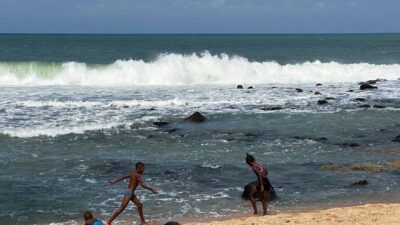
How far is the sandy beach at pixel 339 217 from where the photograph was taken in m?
11.6

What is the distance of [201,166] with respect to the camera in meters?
17.6

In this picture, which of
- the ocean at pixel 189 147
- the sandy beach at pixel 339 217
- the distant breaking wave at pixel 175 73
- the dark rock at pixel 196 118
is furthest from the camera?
the distant breaking wave at pixel 175 73

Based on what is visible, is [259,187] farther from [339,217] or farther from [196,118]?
[196,118]

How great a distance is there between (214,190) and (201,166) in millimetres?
2587

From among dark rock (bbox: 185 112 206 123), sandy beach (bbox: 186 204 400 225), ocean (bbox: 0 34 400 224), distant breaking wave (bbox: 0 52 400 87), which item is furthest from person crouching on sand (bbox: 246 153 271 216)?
distant breaking wave (bbox: 0 52 400 87)

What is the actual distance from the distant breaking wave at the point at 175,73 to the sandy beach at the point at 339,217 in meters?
35.4

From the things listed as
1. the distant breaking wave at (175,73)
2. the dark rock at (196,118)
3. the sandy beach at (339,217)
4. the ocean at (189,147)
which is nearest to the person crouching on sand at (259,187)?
the sandy beach at (339,217)

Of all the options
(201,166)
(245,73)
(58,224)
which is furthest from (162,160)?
(245,73)

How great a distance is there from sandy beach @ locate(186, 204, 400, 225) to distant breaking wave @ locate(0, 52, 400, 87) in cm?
3535

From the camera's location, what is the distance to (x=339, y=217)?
11.9 meters

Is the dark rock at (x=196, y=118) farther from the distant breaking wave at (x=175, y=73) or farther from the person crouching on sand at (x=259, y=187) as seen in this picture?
the distant breaking wave at (x=175, y=73)

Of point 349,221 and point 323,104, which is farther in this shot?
point 323,104

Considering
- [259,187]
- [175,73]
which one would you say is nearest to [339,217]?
[259,187]

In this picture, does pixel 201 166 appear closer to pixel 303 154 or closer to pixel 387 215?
pixel 303 154
